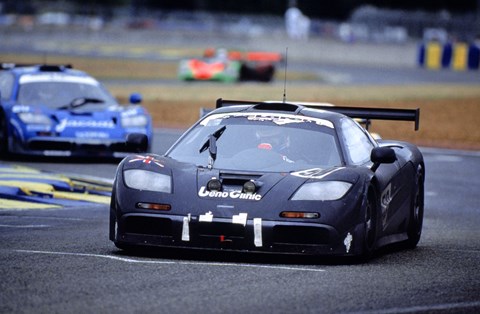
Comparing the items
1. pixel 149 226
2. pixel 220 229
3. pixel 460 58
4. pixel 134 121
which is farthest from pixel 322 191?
pixel 460 58

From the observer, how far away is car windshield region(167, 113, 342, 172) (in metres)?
9.41

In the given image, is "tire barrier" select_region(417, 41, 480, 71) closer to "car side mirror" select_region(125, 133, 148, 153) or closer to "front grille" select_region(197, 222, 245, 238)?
"car side mirror" select_region(125, 133, 148, 153)

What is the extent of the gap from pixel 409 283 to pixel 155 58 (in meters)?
56.3

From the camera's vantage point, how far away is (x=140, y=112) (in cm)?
1873

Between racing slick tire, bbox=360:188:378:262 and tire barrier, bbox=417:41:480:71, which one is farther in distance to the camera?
tire barrier, bbox=417:41:480:71

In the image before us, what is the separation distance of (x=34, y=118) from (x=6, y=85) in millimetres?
1331

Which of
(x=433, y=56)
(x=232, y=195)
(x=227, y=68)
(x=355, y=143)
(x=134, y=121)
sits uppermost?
(x=355, y=143)

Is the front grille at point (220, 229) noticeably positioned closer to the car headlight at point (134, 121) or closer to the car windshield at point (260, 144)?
the car windshield at point (260, 144)

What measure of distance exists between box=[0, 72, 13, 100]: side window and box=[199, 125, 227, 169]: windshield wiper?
9.28m

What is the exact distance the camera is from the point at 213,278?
26.0 ft

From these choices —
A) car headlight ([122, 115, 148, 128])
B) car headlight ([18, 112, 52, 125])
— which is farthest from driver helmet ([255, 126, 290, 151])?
car headlight ([122, 115, 148, 128])

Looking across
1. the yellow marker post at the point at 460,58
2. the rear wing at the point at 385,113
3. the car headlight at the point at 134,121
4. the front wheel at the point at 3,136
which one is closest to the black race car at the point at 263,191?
the rear wing at the point at 385,113

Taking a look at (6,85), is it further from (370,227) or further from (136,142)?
(370,227)

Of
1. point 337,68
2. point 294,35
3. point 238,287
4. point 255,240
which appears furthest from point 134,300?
point 294,35
